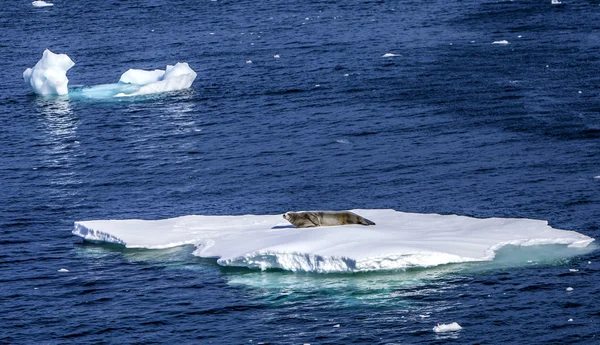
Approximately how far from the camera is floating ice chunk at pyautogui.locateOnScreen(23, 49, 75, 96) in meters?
58.8

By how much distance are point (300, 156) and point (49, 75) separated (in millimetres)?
18536

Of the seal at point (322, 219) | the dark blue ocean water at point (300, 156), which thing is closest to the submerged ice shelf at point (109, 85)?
the dark blue ocean water at point (300, 156)

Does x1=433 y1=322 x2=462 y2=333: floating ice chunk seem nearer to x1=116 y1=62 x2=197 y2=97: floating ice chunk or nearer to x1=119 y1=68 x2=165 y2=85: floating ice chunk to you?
x1=116 y1=62 x2=197 y2=97: floating ice chunk

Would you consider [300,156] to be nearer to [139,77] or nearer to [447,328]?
[139,77]

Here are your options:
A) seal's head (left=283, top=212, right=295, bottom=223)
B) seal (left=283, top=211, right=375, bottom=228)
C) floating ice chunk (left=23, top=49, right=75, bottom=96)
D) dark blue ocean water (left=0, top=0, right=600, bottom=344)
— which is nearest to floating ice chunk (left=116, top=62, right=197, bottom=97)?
dark blue ocean water (left=0, top=0, right=600, bottom=344)

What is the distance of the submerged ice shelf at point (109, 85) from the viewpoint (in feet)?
194

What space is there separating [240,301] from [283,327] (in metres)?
2.38

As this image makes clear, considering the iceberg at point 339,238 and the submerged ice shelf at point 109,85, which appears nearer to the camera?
the iceberg at point 339,238

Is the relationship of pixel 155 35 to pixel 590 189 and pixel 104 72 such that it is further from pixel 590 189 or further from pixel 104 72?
pixel 590 189

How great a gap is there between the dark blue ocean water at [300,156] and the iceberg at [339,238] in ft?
1.45

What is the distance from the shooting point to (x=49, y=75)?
59719 millimetres

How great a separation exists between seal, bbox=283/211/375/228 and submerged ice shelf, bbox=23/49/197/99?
78.8ft

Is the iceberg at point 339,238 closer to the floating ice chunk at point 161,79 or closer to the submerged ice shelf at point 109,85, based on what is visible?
the floating ice chunk at point 161,79

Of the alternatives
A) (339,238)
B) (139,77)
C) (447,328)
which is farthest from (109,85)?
(447,328)
